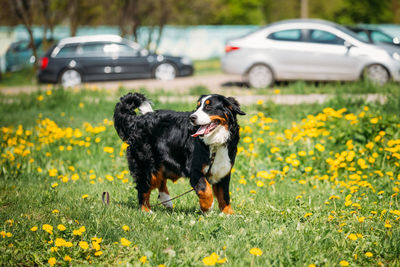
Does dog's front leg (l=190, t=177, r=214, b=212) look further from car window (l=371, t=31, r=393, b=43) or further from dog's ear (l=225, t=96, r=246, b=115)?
car window (l=371, t=31, r=393, b=43)

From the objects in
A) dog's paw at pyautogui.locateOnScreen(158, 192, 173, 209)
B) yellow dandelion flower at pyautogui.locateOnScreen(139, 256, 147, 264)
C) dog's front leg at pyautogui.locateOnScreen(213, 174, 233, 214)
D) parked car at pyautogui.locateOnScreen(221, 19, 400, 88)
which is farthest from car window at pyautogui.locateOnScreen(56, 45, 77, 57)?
yellow dandelion flower at pyautogui.locateOnScreen(139, 256, 147, 264)

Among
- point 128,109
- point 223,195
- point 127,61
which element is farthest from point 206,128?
point 127,61

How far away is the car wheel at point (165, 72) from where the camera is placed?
16406 millimetres

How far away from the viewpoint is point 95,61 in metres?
15.5

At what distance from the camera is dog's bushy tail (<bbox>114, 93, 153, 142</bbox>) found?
14.4ft

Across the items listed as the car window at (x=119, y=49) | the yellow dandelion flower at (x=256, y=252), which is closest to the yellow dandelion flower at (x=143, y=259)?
the yellow dandelion flower at (x=256, y=252)

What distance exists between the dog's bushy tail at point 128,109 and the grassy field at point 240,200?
765 millimetres

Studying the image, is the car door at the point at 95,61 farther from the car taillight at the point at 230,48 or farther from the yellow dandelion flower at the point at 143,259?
the yellow dandelion flower at the point at 143,259

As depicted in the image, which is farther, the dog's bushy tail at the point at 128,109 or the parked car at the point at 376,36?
the parked car at the point at 376,36

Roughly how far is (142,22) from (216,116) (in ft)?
75.4

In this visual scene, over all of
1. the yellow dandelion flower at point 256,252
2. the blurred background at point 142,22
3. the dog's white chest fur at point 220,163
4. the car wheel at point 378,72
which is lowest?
the yellow dandelion flower at point 256,252

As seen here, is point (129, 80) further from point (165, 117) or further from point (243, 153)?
point (165, 117)

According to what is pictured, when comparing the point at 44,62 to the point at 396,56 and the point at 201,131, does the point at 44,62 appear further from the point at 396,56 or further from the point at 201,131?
the point at 201,131

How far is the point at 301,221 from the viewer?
390cm
